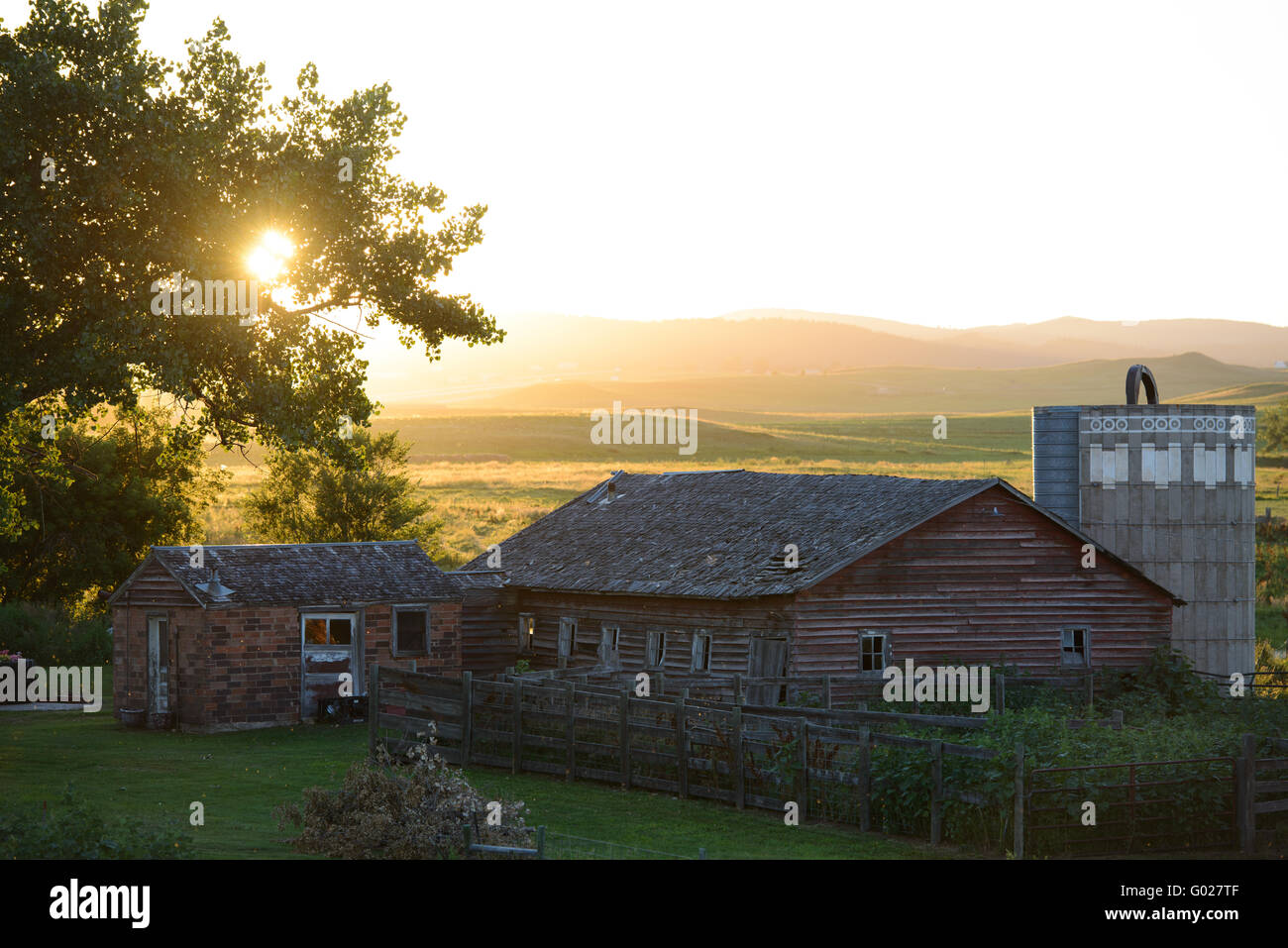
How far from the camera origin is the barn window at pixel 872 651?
3066 centimetres

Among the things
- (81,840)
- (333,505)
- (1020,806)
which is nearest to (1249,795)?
(1020,806)

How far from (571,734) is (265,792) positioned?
489 cm

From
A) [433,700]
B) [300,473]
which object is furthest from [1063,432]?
[300,473]

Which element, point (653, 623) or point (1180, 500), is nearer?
point (653, 623)

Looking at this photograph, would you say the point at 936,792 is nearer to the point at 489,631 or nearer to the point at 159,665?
the point at 159,665

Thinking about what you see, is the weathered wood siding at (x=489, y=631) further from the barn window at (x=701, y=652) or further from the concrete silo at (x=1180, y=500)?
the concrete silo at (x=1180, y=500)

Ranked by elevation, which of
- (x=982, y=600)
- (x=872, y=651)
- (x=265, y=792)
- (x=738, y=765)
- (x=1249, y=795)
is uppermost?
(x=982, y=600)

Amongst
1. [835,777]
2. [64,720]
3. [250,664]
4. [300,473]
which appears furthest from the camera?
[300,473]

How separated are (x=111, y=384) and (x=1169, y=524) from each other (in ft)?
76.0

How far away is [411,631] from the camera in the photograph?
33.7m

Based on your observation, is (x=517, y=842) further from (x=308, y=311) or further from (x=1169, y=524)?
(x=1169, y=524)

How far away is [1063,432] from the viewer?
115 feet

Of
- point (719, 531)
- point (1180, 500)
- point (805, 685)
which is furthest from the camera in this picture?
point (719, 531)

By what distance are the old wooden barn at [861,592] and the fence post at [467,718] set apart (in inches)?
265
